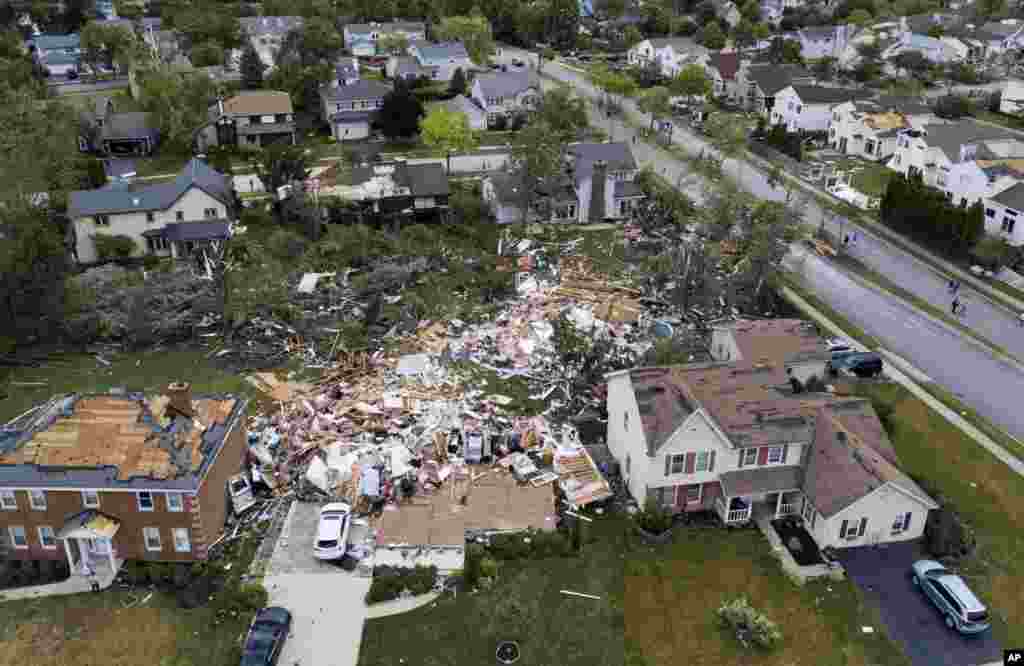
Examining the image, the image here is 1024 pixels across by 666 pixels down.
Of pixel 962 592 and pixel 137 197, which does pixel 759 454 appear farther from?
pixel 137 197

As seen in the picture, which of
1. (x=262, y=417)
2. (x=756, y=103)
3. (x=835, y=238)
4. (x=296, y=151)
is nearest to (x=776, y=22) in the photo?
(x=756, y=103)

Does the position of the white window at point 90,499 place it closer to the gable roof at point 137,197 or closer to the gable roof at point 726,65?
the gable roof at point 137,197

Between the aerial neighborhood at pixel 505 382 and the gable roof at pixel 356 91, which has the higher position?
the gable roof at pixel 356 91

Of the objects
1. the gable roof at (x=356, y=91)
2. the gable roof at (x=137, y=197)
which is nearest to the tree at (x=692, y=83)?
the gable roof at (x=356, y=91)

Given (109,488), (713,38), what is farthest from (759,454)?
(713,38)

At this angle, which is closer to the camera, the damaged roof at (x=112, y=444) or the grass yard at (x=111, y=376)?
the damaged roof at (x=112, y=444)
